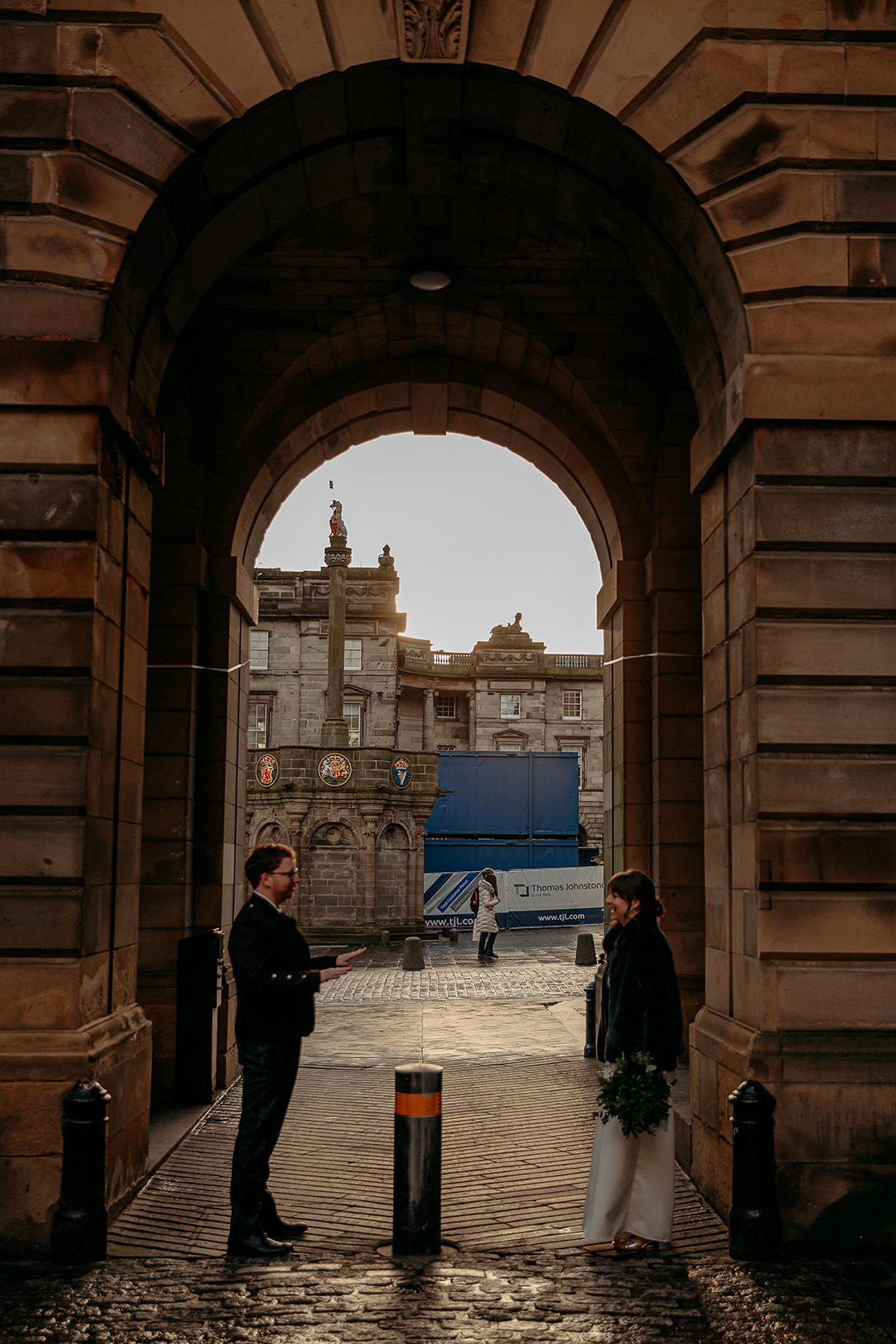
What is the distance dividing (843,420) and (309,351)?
6.10 m

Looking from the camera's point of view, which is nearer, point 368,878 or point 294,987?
point 294,987

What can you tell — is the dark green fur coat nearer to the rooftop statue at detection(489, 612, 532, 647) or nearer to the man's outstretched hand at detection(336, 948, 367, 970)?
the man's outstretched hand at detection(336, 948, 367, 970)

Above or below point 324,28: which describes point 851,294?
below

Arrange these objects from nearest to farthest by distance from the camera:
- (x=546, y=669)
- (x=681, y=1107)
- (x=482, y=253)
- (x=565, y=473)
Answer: (x=681, y=1107)
(x=482, y=253)
(x=565, y=473)
(x=546, y=669)

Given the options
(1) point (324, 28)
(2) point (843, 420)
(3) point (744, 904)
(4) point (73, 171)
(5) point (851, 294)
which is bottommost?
(3) point (744, 904)

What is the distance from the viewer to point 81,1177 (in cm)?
528

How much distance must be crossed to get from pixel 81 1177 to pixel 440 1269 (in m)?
1.77

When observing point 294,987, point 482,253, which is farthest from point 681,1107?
point 482,253

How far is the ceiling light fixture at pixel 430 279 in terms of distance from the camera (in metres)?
10.3

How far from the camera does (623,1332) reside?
453 cm

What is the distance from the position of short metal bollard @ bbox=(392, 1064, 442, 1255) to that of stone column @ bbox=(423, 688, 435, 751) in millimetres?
49943

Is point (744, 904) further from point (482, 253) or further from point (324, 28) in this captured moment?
point (482, 253)

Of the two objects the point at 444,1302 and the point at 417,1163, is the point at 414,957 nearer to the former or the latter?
the point at 417,1163

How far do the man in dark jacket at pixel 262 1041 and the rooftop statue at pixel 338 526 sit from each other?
113 feet
